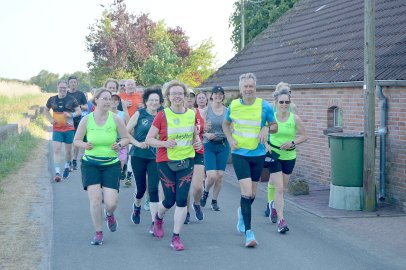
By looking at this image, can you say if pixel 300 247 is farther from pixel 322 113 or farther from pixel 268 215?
pixel 322 113

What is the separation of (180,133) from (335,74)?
6.74 metres

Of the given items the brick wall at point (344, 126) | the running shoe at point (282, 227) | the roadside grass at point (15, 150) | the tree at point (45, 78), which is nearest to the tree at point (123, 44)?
the roadside grass at point (15, 150)

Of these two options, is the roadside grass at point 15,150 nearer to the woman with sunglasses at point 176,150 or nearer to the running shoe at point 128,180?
the running shoe at point 128,180

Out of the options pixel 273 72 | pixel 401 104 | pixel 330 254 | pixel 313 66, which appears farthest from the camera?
pixel 273 72

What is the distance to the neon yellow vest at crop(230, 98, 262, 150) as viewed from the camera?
8.59 meters

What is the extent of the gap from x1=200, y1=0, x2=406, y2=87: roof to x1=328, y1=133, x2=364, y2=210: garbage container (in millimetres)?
1229

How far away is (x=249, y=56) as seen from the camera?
2291cm

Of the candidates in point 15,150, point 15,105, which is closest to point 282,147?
point 15,150

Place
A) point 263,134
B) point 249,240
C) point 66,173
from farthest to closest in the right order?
point 66,173
point 263,134
point 249,240

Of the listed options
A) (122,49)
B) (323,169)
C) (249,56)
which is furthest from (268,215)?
(122,49)

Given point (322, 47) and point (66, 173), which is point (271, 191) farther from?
point (322, 47)

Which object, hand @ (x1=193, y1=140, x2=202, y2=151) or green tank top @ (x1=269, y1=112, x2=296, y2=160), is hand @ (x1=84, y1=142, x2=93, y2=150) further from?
green tank top @ (x1=269, y1=112, x2=296, y2=160)

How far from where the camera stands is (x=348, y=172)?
11.7 metres

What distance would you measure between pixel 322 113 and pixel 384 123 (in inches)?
111
